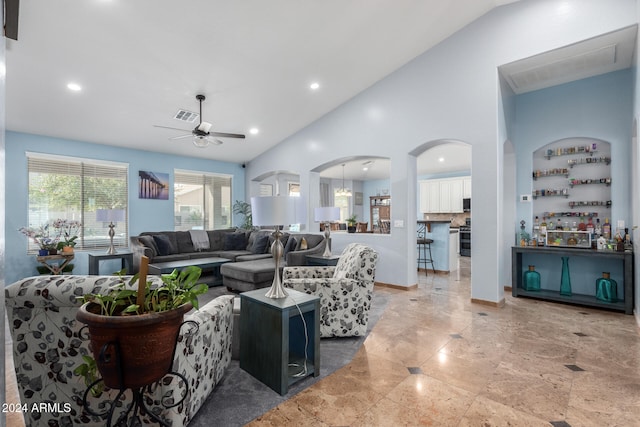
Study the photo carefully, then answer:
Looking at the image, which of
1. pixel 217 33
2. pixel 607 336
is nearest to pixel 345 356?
pixel 607 336

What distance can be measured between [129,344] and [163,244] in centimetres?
538

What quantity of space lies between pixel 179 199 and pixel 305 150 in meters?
3.20

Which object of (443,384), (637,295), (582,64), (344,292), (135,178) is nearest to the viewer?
(443,384)

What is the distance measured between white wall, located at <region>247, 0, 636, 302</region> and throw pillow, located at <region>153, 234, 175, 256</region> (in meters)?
3.78

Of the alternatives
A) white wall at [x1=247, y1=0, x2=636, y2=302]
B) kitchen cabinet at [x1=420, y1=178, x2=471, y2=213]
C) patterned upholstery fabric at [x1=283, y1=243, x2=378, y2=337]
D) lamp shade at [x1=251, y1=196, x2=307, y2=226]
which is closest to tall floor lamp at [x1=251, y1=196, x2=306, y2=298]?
lamp shade at [x1=251, y1=196, x2=307, y2=226]

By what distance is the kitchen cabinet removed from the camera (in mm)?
9500

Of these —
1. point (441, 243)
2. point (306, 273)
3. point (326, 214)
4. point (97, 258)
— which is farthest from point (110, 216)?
point (441, 243)

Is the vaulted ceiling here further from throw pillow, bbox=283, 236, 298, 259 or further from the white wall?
throw pillow, bbox=283, 236, 298, 259

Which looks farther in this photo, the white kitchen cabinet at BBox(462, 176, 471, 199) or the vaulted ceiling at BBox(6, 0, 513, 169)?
the white kitchen cabinet at BBox(462, 176, 471, 199)

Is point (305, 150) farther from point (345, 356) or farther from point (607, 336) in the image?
point (607, 336)

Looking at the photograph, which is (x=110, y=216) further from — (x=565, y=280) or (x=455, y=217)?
(x=455, y=217)

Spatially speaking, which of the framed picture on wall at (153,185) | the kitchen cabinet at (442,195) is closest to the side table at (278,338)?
the framed picture on wall at (153,185)

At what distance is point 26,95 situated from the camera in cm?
435

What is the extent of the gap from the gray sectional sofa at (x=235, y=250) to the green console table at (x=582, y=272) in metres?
3.16
